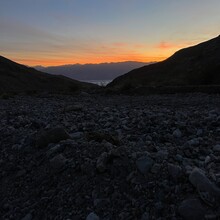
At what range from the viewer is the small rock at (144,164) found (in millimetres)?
6227

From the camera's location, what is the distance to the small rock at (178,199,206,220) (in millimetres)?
4953

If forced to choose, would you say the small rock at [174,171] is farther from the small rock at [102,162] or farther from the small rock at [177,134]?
the small rock at [177,134]

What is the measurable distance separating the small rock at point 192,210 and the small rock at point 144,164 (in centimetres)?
112

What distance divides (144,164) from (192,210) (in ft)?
4.79

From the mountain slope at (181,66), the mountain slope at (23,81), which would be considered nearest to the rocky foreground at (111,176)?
the mountain slope at (181,66)

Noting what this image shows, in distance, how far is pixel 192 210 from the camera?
5031mm

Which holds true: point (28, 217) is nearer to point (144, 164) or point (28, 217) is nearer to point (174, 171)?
point (144, 164)

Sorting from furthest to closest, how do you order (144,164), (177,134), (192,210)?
(177,134) < (144,164) < (192,210)

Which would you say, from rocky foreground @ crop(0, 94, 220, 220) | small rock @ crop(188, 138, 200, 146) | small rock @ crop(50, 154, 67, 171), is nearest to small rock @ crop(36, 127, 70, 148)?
rocky foreground @ crop(0, 94, 220, 220)

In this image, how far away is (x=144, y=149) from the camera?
7551 mm

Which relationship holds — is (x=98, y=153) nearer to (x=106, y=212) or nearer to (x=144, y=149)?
(x=144, y=149)

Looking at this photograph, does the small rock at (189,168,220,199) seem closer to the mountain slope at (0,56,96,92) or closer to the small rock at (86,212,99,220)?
the small rock at (86,212,99,220)

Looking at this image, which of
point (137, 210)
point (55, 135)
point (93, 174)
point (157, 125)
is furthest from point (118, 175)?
point (157, 125)

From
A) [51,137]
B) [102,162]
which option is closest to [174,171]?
[102,162]
